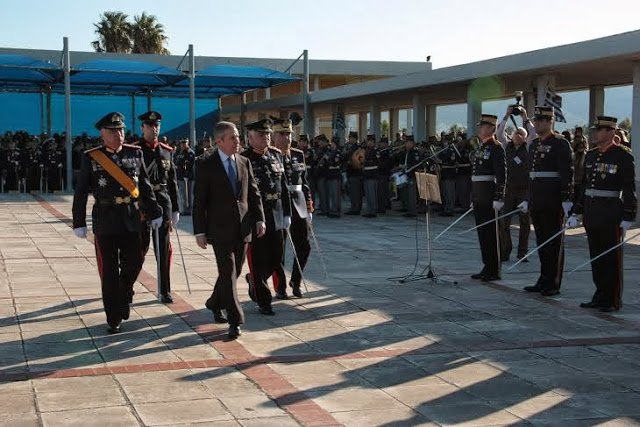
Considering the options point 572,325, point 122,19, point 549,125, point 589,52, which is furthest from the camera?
point 122,19

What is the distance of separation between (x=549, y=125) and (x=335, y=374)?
4841mm

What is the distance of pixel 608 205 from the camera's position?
869cm

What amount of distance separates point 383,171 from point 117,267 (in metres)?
14.2

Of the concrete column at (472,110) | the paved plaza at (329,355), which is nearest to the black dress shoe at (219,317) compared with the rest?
the paved plaza at (329,355)

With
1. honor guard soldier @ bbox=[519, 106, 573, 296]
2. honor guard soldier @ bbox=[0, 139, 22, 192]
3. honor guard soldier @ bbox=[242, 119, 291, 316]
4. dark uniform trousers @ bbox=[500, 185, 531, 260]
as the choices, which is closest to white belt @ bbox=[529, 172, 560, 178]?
honor guard soldier @ bbox=[519, 106, 573, 296]

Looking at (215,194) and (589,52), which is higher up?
(589,52)

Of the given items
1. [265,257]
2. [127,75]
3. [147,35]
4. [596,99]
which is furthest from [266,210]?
[147,35]

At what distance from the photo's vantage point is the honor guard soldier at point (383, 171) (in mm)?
21125

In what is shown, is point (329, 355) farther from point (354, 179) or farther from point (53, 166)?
point (53, 166)

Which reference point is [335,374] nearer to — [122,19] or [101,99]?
[101,99]

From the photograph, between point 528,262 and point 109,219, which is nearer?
point 109,219

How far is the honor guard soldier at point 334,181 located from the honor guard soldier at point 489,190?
959cm

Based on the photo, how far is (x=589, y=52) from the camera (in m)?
16.7

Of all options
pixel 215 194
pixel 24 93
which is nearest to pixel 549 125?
pixel 215 194
